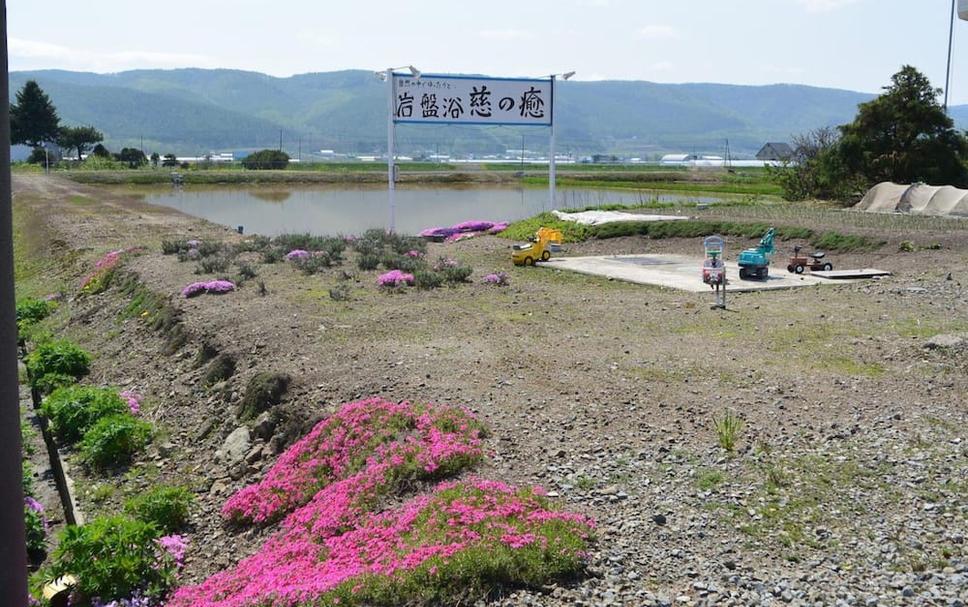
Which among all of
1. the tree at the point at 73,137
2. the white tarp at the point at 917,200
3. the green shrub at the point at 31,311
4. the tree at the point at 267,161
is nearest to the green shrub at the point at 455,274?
the green shrub at the point at 31,311

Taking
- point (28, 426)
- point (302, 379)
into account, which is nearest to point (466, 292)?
point (302, 379)

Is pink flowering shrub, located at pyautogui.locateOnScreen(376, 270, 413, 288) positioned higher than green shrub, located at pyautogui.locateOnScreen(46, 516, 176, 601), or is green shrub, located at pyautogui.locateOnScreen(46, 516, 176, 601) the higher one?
pink flowering shrub, located at pyautogui.locateOnScreen(376, 270, 413, 288)

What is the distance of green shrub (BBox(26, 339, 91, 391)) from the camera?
13812mm

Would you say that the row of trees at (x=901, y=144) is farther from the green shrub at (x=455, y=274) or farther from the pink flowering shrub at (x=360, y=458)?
the pink flowering shrub at (x=360, y=458)

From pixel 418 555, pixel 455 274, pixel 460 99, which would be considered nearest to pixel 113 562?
pixel 418 555

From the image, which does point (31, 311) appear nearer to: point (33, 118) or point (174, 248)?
point (174, 248)

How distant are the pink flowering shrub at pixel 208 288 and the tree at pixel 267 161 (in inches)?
2940

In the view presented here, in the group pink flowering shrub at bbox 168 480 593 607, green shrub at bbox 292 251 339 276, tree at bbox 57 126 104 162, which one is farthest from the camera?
tree at bbox 57 126 104 162

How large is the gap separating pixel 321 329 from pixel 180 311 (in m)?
3.50

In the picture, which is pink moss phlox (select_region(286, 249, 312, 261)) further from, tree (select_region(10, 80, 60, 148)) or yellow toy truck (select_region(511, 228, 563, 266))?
tree (select_region(10, 80, 60, 148))

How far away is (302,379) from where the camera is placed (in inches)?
394

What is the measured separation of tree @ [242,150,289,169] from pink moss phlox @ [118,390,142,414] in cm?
7803

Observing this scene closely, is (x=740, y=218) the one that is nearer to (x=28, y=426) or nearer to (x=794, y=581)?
(x=28, y=426)

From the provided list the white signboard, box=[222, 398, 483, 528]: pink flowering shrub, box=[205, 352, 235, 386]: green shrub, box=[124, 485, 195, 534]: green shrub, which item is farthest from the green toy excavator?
the white signboard
